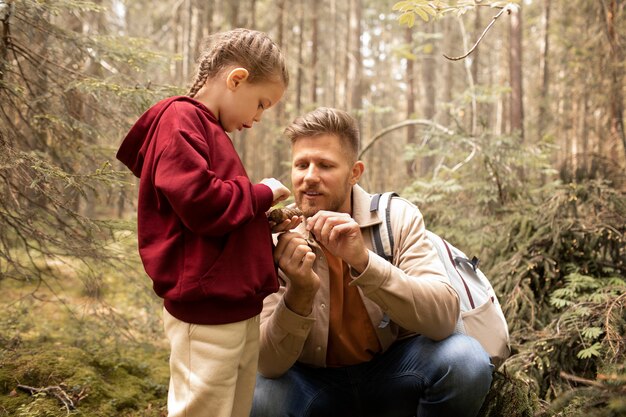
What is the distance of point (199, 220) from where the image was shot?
6.30 feet

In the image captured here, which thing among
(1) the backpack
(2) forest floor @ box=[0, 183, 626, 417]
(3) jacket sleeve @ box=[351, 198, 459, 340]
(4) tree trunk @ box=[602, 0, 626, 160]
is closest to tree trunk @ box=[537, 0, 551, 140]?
(4) tree trunk @ box=[602, 0, 626, 160]

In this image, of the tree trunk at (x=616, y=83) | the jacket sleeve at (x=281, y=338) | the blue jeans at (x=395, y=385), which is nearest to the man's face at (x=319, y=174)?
the jacket sleeve at (x=281, y=338)

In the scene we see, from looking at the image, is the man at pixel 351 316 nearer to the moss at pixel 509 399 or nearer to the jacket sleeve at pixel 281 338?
the jacket sleeve at pixel 281 338

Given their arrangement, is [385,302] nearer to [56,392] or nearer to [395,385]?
[395,385]

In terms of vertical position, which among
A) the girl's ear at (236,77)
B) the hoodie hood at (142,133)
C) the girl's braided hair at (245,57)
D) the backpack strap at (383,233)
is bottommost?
the backpack strap at (383,233)

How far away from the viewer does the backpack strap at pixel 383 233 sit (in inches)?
112

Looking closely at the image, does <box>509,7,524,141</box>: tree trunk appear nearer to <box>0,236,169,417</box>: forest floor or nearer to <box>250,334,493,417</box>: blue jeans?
<box>0,236,169,417</box>: forest floor

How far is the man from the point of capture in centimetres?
249

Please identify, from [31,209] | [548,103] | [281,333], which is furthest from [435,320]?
[548,103]

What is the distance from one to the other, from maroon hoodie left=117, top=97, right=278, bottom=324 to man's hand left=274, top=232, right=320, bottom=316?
0.22 m

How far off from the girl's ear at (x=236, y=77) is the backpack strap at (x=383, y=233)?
1092 mm

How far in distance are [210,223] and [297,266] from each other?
618 millimetres

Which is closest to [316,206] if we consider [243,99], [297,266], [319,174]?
[319,174]

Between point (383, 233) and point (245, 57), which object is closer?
point (245, 57)
